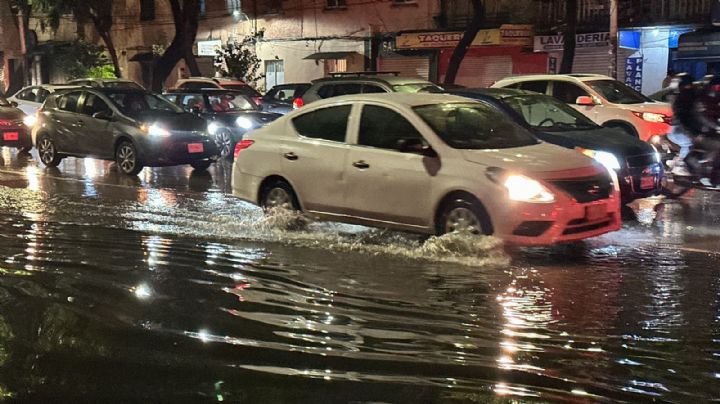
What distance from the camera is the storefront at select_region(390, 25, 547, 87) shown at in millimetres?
26672

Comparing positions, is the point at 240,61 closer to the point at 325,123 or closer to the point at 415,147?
the point at 325,123

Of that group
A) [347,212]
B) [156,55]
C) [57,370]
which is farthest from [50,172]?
[156,55]

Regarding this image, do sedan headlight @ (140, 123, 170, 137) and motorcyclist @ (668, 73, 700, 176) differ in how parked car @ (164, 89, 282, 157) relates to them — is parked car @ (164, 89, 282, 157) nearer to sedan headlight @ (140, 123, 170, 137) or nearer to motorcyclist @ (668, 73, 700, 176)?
sedan headlight @ (140, 123, 170, 137)

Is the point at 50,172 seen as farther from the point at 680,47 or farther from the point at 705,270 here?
the point at 680,47

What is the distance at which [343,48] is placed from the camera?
105ft

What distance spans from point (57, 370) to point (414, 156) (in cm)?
395

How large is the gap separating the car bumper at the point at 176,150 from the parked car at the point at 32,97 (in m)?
7.15

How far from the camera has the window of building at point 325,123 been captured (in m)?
8.23

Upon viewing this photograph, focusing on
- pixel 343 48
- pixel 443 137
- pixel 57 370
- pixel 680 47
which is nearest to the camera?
pixel 57 370

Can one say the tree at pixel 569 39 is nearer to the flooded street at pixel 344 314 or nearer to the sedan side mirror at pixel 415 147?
the flooded street at pixel 344 314

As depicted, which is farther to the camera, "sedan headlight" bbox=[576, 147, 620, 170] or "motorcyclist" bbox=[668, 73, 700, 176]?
"motorcyclist" bbox=[668, 73, 700, 176]

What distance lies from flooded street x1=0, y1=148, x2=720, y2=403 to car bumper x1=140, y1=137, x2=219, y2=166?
4401 millimetres

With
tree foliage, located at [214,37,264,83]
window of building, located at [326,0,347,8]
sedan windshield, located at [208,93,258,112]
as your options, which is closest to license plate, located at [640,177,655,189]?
sedan windshield, located at [208,93,258,112]

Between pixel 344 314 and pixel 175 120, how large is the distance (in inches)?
375
